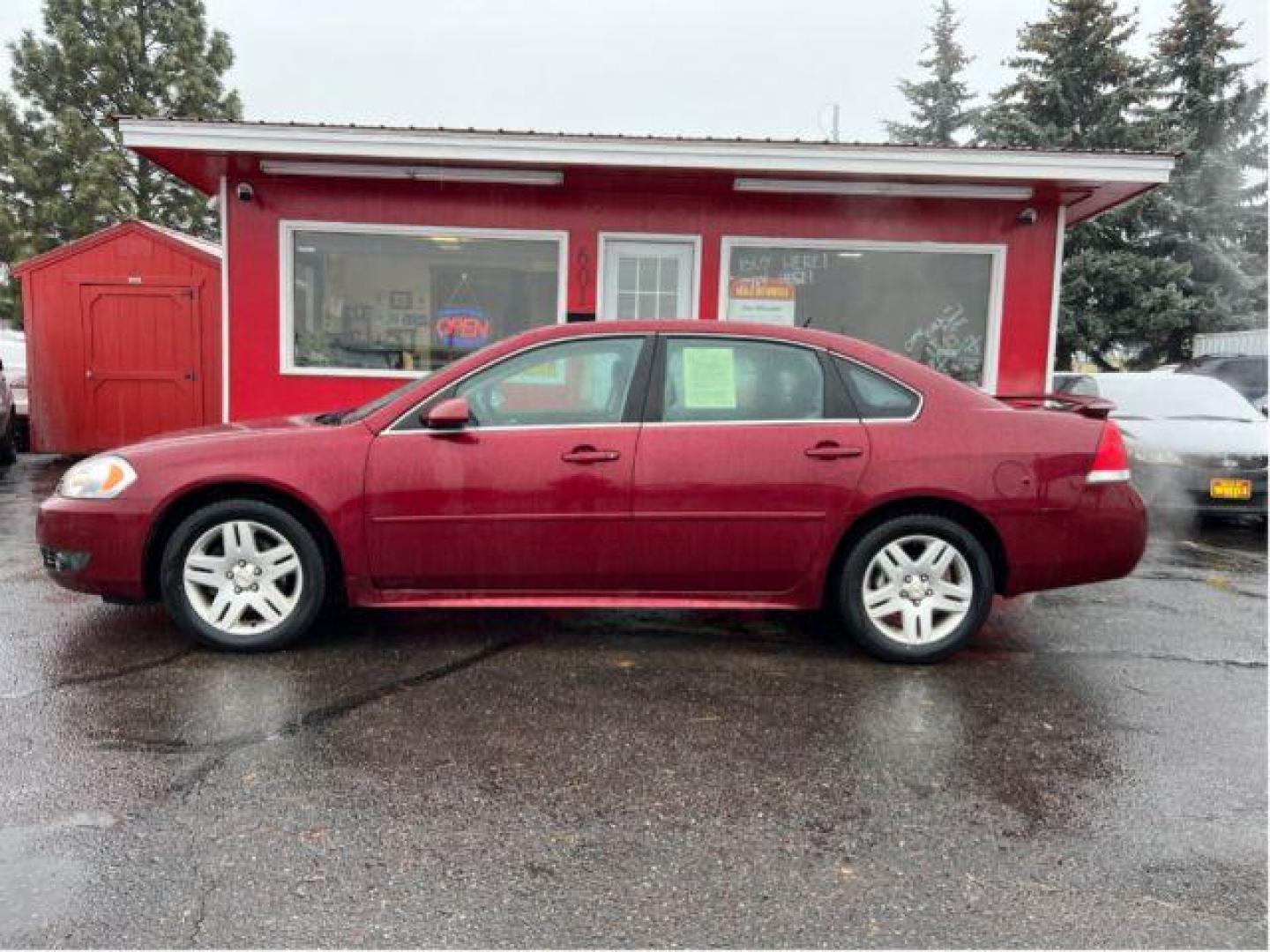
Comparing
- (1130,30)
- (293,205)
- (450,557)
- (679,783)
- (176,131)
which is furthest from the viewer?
(1130,30)

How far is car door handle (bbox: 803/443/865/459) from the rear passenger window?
0.18m

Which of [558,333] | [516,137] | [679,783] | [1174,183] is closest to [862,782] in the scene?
[679,783]

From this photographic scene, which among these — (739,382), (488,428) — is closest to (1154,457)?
(739,382)

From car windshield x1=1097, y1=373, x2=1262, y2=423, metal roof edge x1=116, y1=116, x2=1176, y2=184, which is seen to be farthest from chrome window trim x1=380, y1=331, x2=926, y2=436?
car windshield x1=1097, y1=373, x2=1262, y2=423

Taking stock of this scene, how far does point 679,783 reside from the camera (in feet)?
10.1

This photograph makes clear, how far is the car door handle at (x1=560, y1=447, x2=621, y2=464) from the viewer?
13.6 feet

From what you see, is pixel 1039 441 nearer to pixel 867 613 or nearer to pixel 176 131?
pixel 867 613

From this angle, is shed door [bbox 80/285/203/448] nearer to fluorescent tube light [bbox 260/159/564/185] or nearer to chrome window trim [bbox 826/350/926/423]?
fluorescent tube light [bbox 260/159/564/185]

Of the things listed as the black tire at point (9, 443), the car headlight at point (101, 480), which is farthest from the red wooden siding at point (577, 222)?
the car headlight at point (101, 480)

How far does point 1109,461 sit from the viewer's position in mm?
4293

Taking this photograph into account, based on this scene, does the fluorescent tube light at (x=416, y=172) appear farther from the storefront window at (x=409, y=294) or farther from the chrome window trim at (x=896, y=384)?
the chrome window trim at (x=896, y=384)

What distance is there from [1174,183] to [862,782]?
938 inches

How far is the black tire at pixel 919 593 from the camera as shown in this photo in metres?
4.25

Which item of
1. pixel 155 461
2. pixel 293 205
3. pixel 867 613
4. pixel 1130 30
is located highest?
pixel 1130 30
